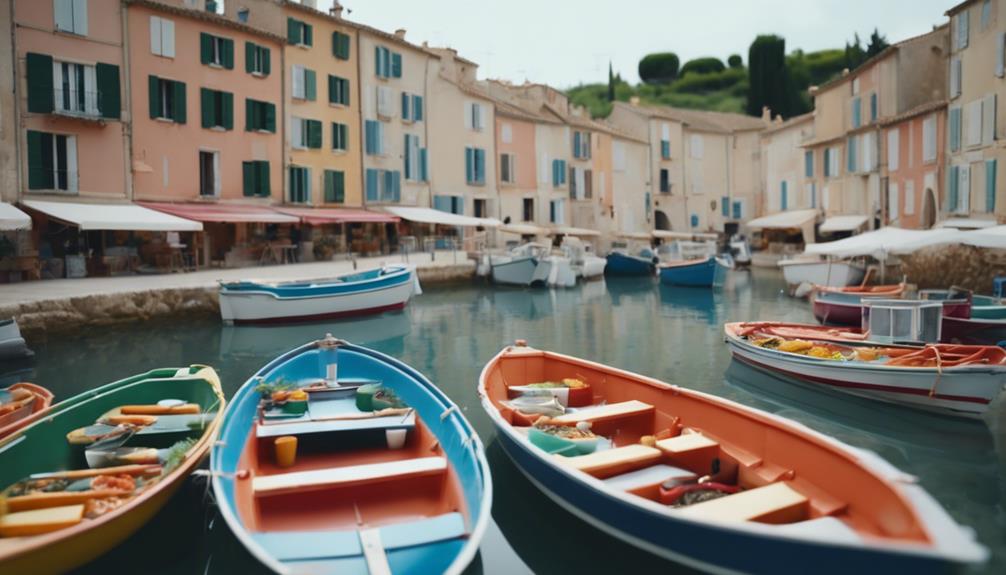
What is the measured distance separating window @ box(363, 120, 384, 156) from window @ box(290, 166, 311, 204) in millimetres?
3366

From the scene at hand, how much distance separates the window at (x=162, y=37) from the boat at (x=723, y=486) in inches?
852

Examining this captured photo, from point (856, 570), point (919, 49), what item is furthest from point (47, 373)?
point (919, 49)

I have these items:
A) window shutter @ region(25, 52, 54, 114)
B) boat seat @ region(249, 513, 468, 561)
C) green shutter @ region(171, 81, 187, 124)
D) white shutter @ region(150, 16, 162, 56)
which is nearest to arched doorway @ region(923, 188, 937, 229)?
green shutter @ region(171, 81, 187, 124)

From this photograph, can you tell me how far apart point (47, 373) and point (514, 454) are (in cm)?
1038

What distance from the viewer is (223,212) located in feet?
Answer: 83.4

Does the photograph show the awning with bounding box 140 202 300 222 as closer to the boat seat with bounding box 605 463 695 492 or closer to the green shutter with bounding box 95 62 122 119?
the green shutter with bounding box 95 62 122 119

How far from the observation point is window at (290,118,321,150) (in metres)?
29.8

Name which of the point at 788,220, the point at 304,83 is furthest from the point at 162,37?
the point at 788,220

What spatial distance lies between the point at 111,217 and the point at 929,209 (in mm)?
28297

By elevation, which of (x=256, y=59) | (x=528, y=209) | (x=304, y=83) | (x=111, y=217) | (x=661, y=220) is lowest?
(x=111, y=217)

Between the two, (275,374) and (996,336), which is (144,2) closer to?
(275,374)

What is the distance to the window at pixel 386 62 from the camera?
3325 cm

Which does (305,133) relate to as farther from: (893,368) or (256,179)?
(893,368)

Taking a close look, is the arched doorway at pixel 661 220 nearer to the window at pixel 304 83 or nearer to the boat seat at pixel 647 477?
the window at pixel 304 83
